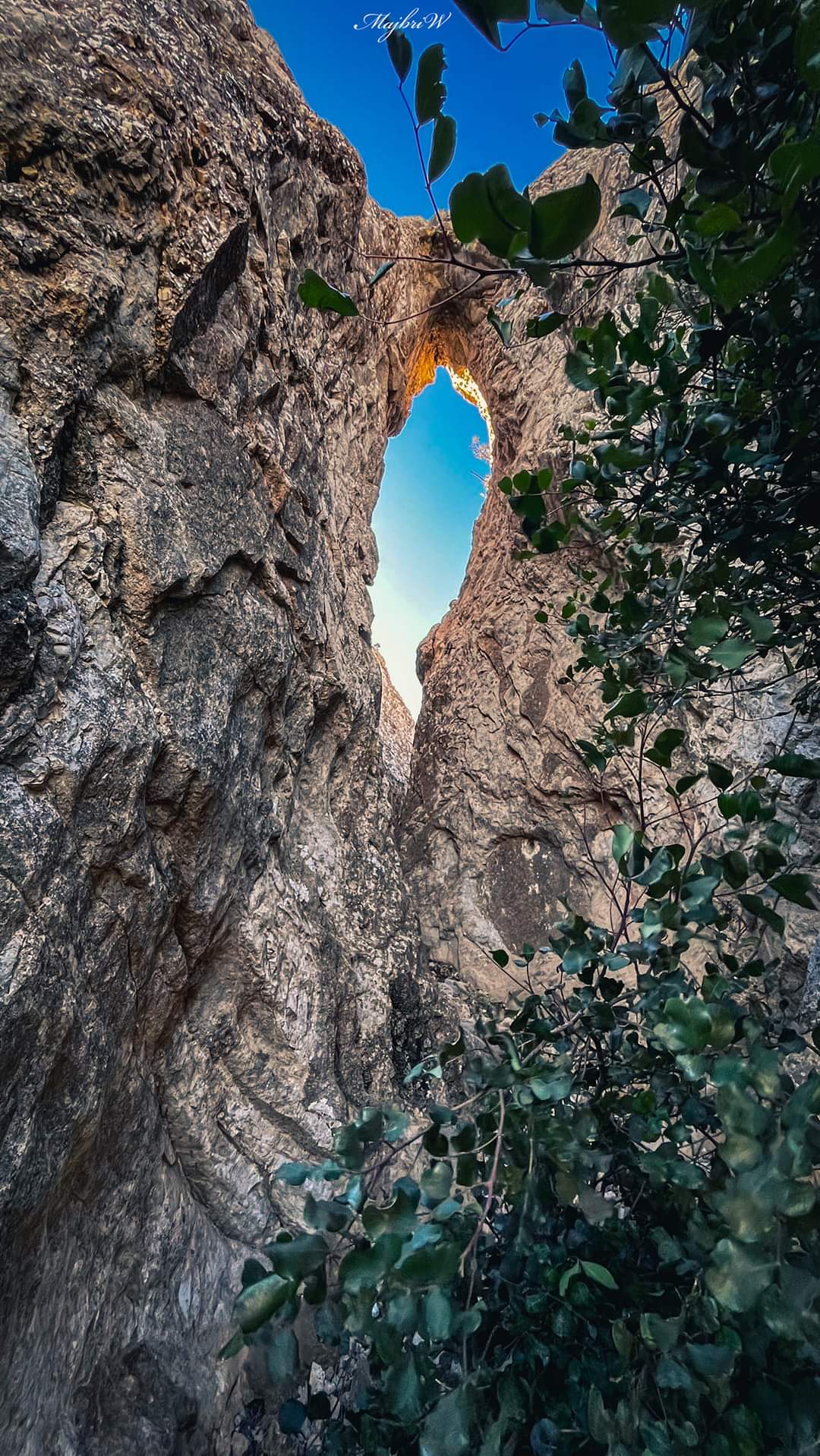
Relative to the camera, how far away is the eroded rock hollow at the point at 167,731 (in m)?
1.38

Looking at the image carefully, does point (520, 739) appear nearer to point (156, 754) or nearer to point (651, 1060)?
point (156, 754)

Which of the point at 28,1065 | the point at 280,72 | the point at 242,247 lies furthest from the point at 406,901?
the point at 280,72

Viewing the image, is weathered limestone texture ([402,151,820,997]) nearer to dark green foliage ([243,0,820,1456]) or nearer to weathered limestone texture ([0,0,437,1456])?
weathered limestone texture ([0,0,437,1456])

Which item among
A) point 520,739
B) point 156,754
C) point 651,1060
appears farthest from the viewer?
point 520,739

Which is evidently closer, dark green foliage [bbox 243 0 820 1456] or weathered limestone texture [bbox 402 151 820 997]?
dark green foliage [bbox 243 0 820 1456]

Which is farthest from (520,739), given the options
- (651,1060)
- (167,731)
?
(651,1060)

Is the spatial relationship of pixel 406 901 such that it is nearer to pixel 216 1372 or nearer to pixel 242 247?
pixel 216 1372

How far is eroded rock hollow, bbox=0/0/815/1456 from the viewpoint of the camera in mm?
1383

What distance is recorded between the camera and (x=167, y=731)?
185 centimetres

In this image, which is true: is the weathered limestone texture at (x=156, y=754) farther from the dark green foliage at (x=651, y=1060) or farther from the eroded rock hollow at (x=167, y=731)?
the dark green foliage at (x=651, y=1060)

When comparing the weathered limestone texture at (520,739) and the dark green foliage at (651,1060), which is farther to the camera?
the weathered limestone texture at (520,739)

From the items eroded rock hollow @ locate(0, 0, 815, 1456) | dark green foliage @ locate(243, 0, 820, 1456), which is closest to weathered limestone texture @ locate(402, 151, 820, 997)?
eroded rock hollow @ locate(0, 0, 815, 1456)

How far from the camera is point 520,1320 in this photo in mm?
909

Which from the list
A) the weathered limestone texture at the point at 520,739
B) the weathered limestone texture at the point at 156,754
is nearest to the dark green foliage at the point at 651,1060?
the weathered limestone texture at the point at 156,754
